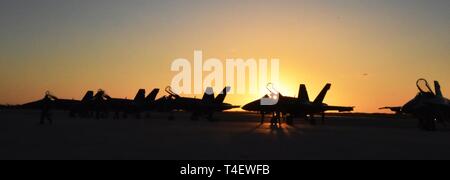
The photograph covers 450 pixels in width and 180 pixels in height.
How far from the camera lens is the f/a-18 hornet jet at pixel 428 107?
23.5 metres

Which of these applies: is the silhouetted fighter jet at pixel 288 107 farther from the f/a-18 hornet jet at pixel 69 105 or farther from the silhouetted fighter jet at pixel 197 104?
the f/a-18 hornet jet at pixel 69 105

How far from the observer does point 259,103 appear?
102 feet

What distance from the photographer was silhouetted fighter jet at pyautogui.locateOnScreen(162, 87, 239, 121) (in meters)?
39.8

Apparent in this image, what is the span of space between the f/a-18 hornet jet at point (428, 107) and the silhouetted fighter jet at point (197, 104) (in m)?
19.2

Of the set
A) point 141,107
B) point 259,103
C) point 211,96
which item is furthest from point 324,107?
point 141,107

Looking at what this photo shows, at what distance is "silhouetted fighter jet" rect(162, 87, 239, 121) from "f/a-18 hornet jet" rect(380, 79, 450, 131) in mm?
19160

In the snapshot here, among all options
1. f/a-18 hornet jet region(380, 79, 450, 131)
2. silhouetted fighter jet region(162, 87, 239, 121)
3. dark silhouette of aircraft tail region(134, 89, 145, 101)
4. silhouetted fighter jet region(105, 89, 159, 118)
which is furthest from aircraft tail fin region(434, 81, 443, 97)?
dark silhouette of aircraft tail region(134, 89, 145, 101)

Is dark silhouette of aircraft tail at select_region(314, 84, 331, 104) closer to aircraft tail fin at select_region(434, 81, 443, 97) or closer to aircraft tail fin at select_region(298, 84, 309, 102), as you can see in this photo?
aircraft tail fin at select_region(298, 84, 309, 102)

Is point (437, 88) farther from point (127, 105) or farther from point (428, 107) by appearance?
point (127, 105)

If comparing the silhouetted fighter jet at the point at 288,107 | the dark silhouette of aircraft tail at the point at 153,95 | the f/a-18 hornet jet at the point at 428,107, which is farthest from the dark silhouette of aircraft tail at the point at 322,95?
the dark silhouette of aircraft tail at the point at 153,95

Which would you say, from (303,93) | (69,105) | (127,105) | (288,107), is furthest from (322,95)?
(69,105)

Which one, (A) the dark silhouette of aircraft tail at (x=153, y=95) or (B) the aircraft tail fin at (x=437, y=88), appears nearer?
(B) the aircraft tail fin at (x=437, y=88)
